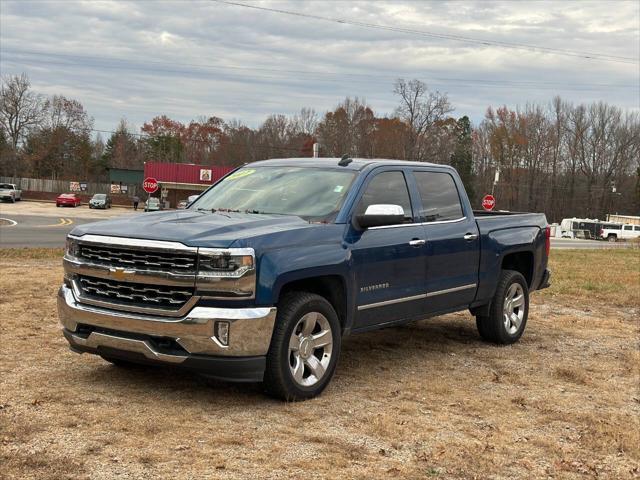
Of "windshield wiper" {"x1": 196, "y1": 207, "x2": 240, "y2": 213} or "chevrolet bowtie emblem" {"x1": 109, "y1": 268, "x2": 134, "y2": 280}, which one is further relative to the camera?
"windshield wiper" {"x1": 196, "y1": 207, "x2": 240, "y2": 213}

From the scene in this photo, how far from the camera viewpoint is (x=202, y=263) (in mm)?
5000

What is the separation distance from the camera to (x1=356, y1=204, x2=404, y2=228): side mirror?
19.5ft

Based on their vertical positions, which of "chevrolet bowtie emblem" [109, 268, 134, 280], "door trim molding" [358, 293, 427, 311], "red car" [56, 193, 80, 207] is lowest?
"red car" [56, 193, 80, 207]

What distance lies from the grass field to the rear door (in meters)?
0.66

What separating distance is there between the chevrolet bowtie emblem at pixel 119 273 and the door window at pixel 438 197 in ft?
9.44

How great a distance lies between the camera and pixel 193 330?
4.98 m

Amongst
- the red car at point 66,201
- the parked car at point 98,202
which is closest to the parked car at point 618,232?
the parked car at point 98,202

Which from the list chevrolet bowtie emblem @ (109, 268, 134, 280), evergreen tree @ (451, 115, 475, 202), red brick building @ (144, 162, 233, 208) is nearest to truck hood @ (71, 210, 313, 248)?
chevrolet bowtie emblem @ (109, 268, 134, 280)

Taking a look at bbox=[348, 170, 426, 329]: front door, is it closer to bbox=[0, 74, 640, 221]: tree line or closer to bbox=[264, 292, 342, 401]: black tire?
bbox=[264, 292, 342, 401]: black tire

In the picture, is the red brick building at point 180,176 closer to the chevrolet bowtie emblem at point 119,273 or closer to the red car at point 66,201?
the red car at point 66,201

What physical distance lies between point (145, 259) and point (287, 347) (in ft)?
3.82

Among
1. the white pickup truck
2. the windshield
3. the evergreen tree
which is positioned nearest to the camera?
Result: the windshield

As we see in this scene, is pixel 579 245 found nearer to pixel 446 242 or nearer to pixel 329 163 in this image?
pixel 446 242

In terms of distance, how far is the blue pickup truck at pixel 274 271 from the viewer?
5027 mm
